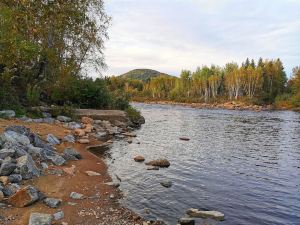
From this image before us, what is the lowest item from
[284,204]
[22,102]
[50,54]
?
[284,204]

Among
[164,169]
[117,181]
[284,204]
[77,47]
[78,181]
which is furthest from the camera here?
[77,47]

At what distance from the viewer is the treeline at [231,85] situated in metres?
114

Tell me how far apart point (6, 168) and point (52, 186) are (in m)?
1.63

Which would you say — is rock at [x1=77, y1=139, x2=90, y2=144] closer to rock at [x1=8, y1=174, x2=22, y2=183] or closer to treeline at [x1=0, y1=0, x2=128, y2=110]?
treeline at [x1=0, y1=0, x2=128, y2=110]

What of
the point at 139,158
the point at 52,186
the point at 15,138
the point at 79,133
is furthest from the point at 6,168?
the point at 79,133

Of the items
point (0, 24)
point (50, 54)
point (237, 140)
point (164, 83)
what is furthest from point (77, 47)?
point (164, 83)

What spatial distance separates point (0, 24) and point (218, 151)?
51.7 feet

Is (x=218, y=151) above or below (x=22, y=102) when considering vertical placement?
below

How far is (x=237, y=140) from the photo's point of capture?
2883 cm

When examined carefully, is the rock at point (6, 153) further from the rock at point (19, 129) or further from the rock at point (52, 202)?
the rock at point (19, 129)

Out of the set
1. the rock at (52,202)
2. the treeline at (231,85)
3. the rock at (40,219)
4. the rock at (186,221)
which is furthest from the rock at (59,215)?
the treeline at (231,85)

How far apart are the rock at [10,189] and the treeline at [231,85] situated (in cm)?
8849

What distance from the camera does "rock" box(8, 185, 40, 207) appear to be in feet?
32.2

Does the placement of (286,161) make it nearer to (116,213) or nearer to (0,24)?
(116,213)
